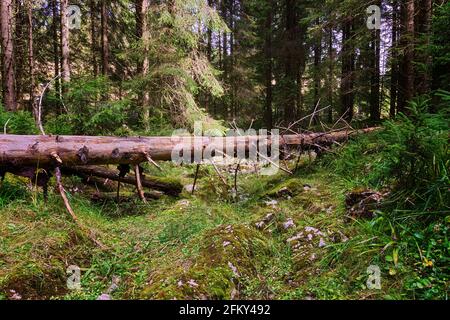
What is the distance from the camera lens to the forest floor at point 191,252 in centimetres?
277

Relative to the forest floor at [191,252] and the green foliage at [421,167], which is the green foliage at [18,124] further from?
the green foliage at [421,167]

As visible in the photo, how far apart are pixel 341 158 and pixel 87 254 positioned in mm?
5369

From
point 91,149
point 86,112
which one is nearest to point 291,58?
point 86,112

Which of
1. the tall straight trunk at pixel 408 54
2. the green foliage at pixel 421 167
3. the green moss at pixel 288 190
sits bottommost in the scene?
the green moss at pixel 288 190

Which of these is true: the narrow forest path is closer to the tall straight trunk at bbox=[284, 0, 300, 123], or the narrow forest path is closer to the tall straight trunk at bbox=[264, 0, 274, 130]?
the tall straight trunk at bbox=[284, 0, 300, 123]

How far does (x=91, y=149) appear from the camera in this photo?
524cm

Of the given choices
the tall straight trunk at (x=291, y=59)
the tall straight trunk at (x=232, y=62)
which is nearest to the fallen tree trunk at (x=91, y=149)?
the tall straight trunk at (x=291, y=59)

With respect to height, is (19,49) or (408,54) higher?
(19,49)

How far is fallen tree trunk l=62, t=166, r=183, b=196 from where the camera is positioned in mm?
6329

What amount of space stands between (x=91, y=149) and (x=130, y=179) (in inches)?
52.8

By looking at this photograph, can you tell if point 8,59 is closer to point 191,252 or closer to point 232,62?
point 191,252

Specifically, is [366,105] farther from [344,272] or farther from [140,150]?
[344,272]

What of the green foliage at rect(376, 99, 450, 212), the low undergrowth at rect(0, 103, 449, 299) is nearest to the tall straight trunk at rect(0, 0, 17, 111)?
the low undergrowth at rect(0, 103, 449, 299)

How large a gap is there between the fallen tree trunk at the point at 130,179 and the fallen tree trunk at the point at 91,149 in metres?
0.77
